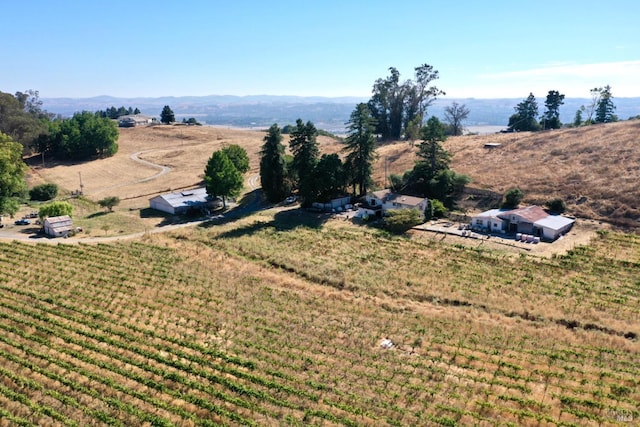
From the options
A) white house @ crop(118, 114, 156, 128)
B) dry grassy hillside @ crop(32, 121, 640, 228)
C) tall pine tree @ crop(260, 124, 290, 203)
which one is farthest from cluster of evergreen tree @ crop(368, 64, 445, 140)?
white house @ crop(118, 114, 156, 128)

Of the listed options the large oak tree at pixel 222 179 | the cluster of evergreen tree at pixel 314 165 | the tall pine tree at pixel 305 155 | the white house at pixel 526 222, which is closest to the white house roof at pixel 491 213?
the white house at pixel 526 222

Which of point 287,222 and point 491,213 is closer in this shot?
point 491,213

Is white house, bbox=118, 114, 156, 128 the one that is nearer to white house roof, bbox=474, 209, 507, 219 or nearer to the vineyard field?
the vineyard field

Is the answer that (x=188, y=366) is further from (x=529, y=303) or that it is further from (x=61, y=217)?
(x=61, y=217)

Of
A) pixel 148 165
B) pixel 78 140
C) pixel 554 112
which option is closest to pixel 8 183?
pixel 148 165

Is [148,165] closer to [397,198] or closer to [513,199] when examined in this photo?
[397,198]

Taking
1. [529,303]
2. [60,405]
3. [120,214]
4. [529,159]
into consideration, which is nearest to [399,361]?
[529,303]

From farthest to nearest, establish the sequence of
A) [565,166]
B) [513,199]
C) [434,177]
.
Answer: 1. [565,166]
2. [434,177]
3. [513,199]
